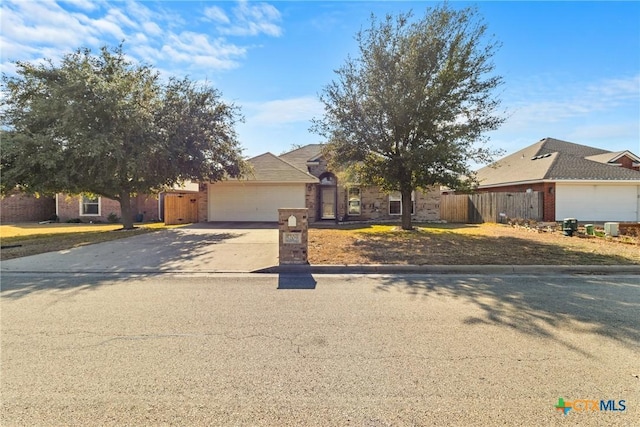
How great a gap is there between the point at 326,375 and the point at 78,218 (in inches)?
1094

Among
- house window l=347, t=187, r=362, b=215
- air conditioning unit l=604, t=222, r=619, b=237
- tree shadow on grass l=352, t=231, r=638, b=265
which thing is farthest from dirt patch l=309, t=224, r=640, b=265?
house window l=347, t=187, r=362, b=215

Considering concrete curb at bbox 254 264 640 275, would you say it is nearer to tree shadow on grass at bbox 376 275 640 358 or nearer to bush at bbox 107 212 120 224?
tree shadow on grass at bbox 376 275 640 358

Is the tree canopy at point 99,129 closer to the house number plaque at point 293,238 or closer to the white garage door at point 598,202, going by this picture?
the house number plaque at point 293,238

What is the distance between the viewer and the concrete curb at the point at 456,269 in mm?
7441

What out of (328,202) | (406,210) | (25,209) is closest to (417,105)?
(406,210)

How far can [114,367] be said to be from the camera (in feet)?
10.8

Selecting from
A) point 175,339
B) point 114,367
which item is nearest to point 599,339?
point 175,339

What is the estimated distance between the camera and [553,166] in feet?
67.8

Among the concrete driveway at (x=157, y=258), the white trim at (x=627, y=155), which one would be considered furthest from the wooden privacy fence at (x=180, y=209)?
the white trim at (x=627, y=155)

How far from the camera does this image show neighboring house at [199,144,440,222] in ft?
68.2

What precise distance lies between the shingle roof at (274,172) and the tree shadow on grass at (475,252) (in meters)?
9.21

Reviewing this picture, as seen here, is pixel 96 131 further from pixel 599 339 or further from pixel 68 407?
pixel 599 339

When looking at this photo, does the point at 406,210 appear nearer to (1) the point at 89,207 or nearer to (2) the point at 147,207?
(2) the point at 147,207

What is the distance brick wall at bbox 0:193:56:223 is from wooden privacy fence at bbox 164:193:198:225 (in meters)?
10.6
